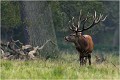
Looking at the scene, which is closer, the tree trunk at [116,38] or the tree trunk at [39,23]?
the tree trunk at [39,23]

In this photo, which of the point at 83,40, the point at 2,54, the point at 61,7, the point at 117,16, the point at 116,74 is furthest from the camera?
the point at 117,16

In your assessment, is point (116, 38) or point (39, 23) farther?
point (116, 38)

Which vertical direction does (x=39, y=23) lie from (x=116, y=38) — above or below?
above

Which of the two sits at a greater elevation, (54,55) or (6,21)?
(6,21)

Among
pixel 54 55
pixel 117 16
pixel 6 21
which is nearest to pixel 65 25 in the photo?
pixel 6 21

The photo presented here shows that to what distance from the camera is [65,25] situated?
24.8m

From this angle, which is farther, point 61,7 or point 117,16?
point 117,16

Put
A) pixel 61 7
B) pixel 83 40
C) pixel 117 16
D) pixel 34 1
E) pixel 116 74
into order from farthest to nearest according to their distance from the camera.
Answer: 1. pixel 117 16
2. pixel 61 7
3. pixel 34 1
4. pixel 83 40
5. pixel 116 74

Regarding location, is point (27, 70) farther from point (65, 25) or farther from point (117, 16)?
point (117, 16)

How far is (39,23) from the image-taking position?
17.6m

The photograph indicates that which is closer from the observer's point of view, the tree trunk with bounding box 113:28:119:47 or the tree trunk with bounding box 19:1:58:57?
the tree trunk with bounding box 19:1:58:57

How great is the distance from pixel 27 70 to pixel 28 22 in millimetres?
7117

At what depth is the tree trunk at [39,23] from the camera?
17438 millimetres

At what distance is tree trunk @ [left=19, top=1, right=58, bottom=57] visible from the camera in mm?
17438
